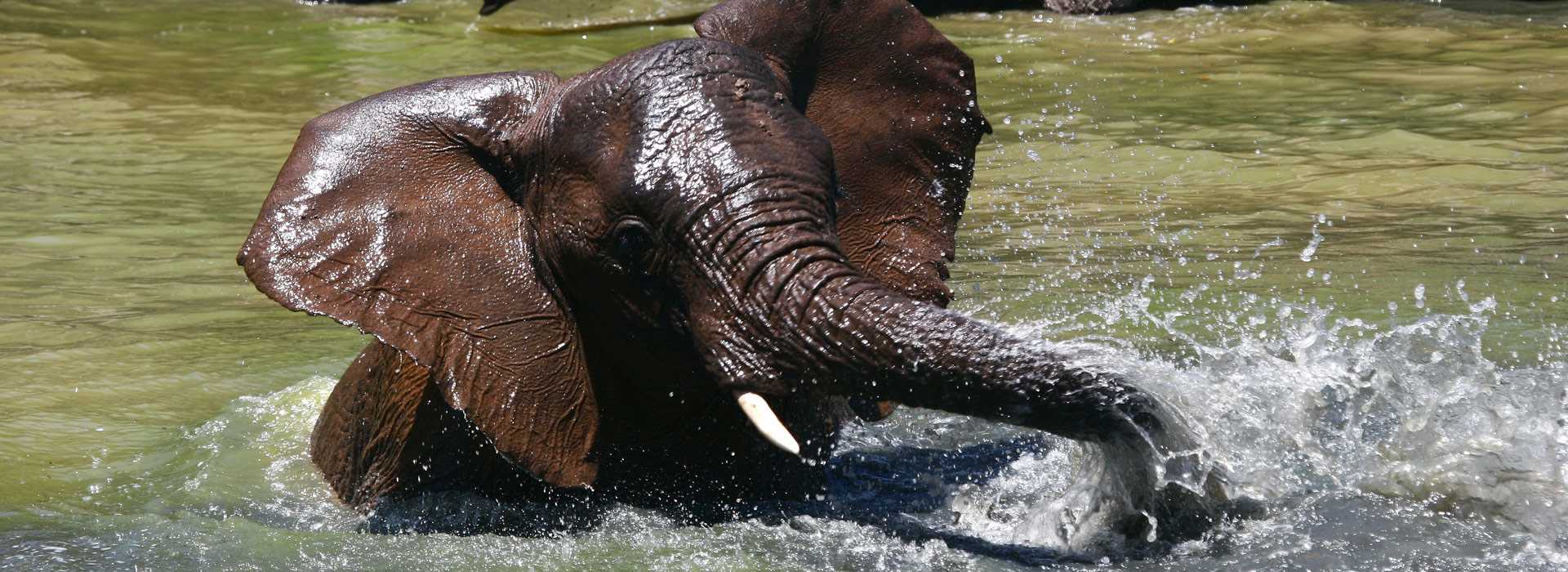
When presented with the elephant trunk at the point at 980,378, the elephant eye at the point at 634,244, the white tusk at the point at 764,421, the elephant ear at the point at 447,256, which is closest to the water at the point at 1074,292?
the elephant trunk at the point at 980,378

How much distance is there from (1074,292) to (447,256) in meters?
4.03

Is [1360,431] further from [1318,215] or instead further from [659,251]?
[1318,215]

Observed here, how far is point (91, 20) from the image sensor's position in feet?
60.7

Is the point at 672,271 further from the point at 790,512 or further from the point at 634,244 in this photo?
the point at 790,512

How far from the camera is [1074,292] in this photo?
7793 millimetres

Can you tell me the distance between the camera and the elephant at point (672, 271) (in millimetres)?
3812

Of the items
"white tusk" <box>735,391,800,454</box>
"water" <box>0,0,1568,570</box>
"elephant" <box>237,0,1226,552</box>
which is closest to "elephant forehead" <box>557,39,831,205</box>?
"elephant" <box>237,0,1226,552</box>

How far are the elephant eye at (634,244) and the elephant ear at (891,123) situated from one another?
0.84 m

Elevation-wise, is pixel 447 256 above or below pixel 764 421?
above

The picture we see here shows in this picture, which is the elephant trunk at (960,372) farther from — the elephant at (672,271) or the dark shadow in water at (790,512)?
the dark shadow in water at (790,512)

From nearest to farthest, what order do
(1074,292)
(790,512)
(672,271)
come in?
(672,271) → (790,512) → (1074,292)

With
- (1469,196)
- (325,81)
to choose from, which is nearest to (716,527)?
(1469,196)

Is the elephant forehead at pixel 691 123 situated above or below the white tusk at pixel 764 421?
above

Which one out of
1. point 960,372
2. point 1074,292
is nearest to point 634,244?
point 960,372
